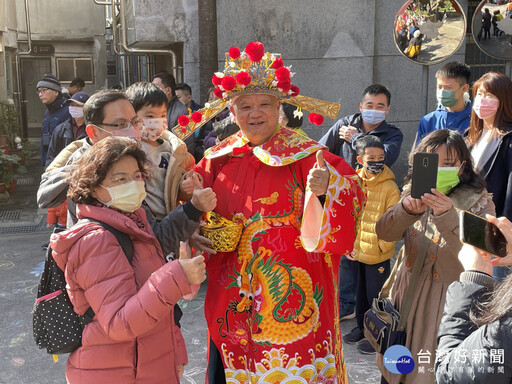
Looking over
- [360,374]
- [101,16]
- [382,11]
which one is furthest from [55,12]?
[360,374]

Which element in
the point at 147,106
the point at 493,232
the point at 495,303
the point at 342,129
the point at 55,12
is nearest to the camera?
the point at 495,303

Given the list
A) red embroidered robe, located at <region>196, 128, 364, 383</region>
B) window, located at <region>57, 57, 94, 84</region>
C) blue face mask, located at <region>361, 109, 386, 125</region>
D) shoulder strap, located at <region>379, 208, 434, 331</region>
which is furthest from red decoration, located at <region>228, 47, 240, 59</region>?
window, located at <region>57, 57, 94, 84</region>

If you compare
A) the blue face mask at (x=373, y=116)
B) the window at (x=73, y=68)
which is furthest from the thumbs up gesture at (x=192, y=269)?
the window at (x=73, y=68)

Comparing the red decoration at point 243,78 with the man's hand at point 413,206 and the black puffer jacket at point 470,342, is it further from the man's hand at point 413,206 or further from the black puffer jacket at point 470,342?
the black puffer jacket at point 470,342

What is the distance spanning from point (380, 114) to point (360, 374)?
1915 millimetres

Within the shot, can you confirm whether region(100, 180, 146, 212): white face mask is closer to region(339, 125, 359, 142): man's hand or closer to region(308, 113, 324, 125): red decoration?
region(308, 113, 324, 125): red decoration

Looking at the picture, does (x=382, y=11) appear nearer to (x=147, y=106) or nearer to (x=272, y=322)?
(x=147, y=106)

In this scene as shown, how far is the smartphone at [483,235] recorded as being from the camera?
1741mm

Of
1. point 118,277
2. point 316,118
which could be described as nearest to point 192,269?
point 118,277

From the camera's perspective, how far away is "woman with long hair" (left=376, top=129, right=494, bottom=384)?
266 cm

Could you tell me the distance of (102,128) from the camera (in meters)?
2.60

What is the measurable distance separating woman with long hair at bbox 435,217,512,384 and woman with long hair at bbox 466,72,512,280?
1.90 meters

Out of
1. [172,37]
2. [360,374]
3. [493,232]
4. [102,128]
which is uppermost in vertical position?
[172,37]

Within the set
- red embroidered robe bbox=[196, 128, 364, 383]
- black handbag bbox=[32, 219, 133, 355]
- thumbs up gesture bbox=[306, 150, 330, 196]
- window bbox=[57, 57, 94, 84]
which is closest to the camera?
black handbag bbox=[32, 219, 133, 355]
